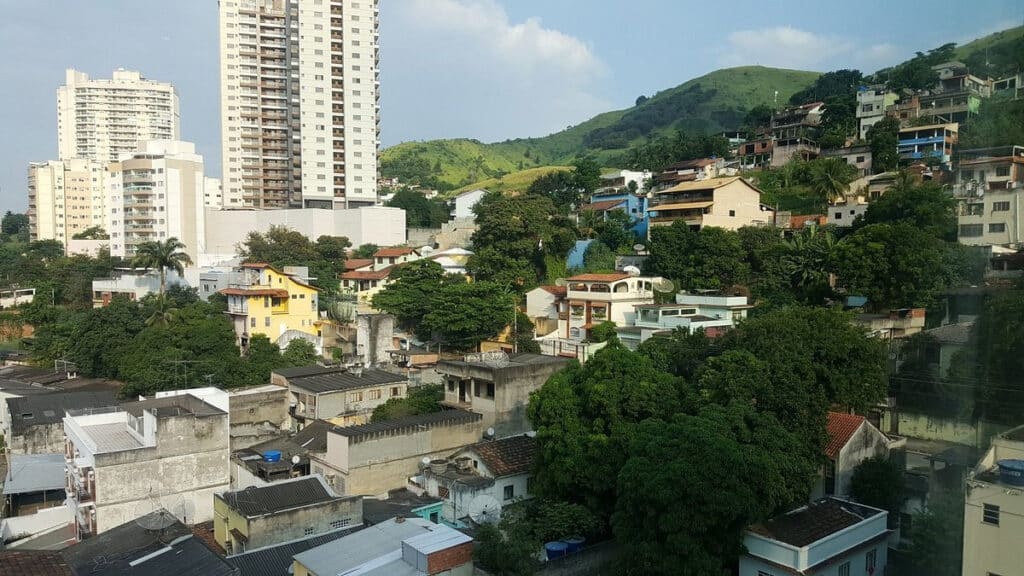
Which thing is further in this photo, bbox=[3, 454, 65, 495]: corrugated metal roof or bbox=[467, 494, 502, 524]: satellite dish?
bbox=[3, 454, 65, 495]: corrugated metal roof

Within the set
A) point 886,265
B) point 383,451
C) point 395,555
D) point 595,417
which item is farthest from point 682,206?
point 395,555

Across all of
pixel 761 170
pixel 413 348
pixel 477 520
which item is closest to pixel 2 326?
pixel 413 348

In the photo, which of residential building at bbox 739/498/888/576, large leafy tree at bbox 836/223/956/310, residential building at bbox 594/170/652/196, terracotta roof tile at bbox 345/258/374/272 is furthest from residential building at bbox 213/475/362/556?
residential building at bbox 594/170/652/196

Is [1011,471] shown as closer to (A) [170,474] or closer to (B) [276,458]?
(B) [276,458]

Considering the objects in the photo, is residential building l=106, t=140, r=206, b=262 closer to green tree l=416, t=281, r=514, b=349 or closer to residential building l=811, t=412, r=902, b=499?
green tree l=416, t=281, r=514, b=349

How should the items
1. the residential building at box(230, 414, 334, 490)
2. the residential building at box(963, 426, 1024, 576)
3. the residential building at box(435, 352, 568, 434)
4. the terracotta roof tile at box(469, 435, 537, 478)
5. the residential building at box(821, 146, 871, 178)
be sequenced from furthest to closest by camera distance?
1. the residential building at box(821, 146, 871, 178)
2. the residential building at box(435, 352, 568, 434)
3. the residential building at box(230, 414, 334, 490)
4. the terracotta roof tile at box(469, 435, 537, 478)
5. the residential building at box(963, 426, 1024, 576)

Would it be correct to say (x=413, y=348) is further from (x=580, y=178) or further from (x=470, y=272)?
(x=580, y=178)

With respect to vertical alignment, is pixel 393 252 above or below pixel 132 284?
above
